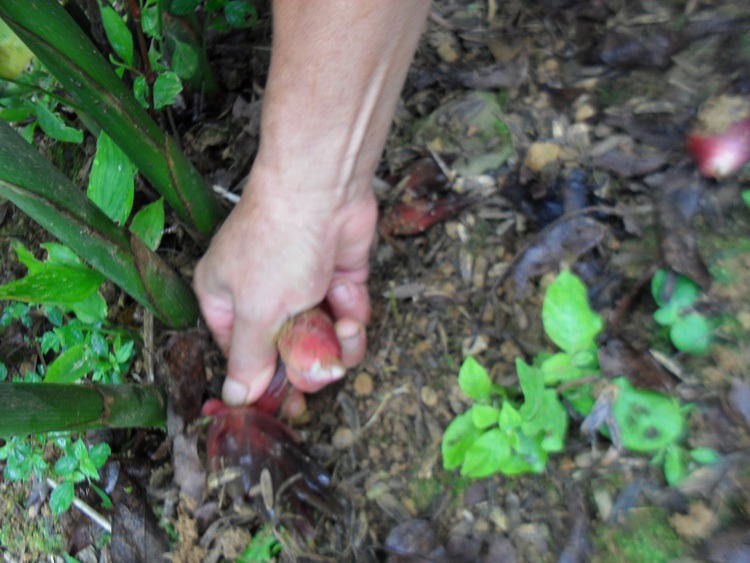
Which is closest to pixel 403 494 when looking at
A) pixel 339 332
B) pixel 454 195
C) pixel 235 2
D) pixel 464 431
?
pixel 464 431

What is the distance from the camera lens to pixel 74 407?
2.27ft

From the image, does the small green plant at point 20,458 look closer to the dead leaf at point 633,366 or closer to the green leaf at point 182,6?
the green leaf at point 182,6

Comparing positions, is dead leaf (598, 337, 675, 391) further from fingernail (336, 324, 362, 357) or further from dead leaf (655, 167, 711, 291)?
fingernail (336, 324, 362, 357)

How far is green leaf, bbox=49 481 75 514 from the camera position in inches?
Answer: 32.9

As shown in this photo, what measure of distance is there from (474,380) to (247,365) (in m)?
0.33

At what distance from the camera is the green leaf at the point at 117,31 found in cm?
85

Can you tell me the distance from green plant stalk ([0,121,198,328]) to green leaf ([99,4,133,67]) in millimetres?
282

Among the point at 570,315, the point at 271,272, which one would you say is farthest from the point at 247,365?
the point at 570,315

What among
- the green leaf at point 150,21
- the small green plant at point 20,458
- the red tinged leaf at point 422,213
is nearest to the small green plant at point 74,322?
the small green plant at point 20,458

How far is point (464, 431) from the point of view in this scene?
86 centimetres

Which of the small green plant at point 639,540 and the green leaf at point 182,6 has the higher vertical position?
the green leaf at point 182,6

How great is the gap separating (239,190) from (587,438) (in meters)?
0.69

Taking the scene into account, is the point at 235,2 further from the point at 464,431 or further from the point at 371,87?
the point at 464,431

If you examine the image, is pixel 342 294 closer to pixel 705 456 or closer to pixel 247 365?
pixel 247 365
